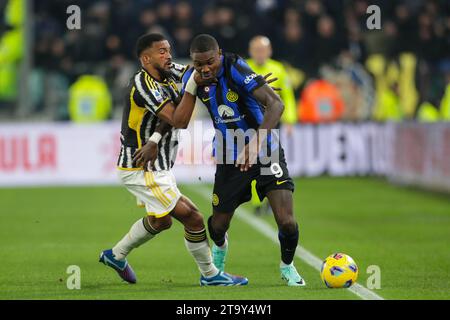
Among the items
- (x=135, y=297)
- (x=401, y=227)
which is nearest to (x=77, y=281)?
(x=135, y=297)

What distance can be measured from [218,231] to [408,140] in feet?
36.5

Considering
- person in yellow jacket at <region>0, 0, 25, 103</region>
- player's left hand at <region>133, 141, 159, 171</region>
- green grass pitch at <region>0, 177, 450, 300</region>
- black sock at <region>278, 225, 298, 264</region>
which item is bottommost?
green grass pitch at <region>0, 177, 450, 300</region>

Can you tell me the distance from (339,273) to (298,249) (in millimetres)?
2917

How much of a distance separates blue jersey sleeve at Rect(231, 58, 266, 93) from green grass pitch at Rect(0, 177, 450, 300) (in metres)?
1.60

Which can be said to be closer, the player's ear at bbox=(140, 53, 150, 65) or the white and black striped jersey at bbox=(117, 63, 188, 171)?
the white and black striped jersey at bbox=(117, 63, 188, 171)

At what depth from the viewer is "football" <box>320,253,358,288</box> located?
27.6 feet

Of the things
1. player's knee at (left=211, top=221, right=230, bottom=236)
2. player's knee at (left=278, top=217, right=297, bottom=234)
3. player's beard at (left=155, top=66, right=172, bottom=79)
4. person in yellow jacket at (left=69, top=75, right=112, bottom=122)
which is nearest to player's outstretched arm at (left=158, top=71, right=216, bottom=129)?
player's beard at (left=155, top=66, right=172, bottom=79)

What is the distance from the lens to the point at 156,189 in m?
8.74

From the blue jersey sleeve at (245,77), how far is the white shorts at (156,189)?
0.99 metres

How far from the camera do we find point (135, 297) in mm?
8070

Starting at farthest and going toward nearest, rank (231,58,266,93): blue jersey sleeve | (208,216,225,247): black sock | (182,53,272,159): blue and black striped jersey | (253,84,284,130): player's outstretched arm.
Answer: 1. (208,216,225,247): black sock
2. (182,53,272,159): blue and black striped jersey
3. (231,58,266,93): blue jersey sleeve
4. (253,84,284,130): player's outstretched arm

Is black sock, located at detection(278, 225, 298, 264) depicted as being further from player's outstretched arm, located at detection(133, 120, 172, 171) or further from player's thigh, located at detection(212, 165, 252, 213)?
player's outstretched arm, located at detection(133, 120, 172, 171)

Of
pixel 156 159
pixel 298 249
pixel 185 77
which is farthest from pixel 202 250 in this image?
pixel 298 249
